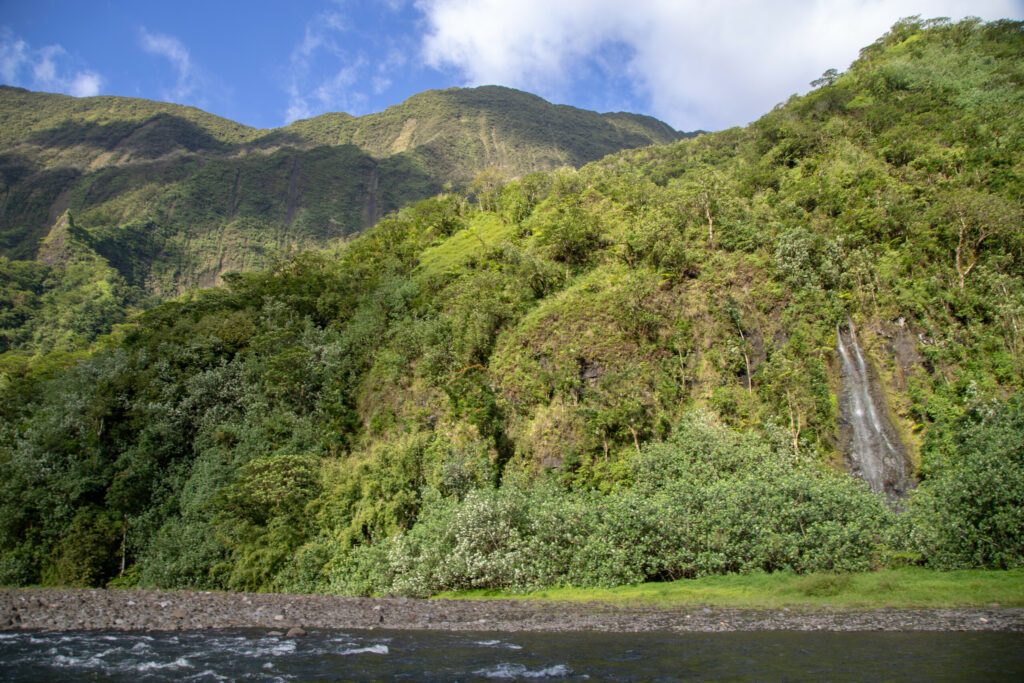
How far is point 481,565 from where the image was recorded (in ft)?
90.7

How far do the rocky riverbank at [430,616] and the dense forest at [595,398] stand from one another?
3612 mm

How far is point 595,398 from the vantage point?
34.3 metres

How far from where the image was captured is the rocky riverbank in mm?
18281

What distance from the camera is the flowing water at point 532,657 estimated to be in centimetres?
1389

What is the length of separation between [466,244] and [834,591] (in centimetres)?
4071

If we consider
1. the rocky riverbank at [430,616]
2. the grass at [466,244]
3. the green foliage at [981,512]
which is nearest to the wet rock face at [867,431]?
the green foliage at [981,512]

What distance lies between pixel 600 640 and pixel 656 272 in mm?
25892

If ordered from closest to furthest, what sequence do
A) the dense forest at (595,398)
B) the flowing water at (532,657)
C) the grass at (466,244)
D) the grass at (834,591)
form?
the flowing water at (532,657)
the grass at (834,591)
the dense forest at (595,398)
the grass at (466,244)

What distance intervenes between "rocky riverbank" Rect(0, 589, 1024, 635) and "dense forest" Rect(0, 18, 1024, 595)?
3.61 meters

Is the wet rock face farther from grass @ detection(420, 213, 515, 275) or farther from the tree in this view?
grass @ detection(420, 213, 515, 275)

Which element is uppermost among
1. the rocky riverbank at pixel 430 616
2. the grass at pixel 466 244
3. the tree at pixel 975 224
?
the grass at pixel 466 244

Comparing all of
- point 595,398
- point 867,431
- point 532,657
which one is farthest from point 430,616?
point 867,431

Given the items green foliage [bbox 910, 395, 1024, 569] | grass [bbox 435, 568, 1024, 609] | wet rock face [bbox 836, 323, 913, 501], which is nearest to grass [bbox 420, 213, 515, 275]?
wet rock face [bbox 836, 323, 913, 501]

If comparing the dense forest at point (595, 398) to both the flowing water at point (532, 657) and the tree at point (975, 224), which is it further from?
the flowing water at point (532, 657)
